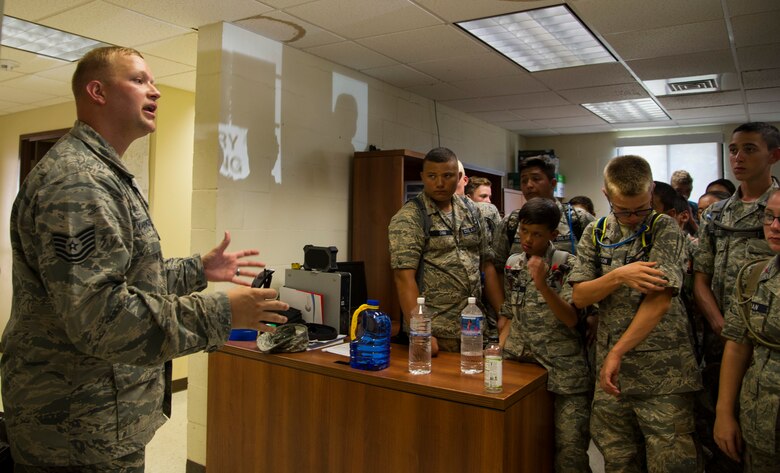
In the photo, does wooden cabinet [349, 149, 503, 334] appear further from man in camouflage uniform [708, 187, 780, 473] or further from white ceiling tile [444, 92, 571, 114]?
man in camouflage uniform [708, 187, 780, 473]

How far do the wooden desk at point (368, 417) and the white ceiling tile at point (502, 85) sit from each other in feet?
8.14

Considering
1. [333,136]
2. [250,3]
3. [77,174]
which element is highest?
[250,3]

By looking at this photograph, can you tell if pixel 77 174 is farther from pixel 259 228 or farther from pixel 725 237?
pixel 725 237

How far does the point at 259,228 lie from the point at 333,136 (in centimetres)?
93

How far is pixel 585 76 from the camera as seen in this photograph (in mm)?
4242

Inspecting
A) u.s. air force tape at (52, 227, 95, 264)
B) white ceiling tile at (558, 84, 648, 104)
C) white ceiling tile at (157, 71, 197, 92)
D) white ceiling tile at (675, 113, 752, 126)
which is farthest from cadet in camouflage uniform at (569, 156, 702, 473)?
white ceiling tile at (675, 113, 752, 126)

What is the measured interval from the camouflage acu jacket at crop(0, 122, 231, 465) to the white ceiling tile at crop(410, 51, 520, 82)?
9.30 ft

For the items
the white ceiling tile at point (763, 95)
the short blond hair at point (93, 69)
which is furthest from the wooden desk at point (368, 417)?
the white ceiling tile at point (763, 95)

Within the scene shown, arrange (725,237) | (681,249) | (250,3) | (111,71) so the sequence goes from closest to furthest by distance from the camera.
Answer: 1. (111,71)
2. (681,249)
3. (725,237)
4. (250,3)

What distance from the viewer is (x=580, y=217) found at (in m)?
2.66

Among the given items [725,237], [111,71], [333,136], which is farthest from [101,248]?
[333,136]

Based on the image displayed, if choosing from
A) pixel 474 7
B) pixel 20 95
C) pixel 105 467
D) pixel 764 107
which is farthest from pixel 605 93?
pixel 20 95

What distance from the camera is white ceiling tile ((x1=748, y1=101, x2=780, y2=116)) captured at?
16.7ft

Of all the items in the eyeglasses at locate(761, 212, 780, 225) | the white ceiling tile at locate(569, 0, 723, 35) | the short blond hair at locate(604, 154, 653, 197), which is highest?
the white ceiling tile at locate(569, 0, 723, 35)
